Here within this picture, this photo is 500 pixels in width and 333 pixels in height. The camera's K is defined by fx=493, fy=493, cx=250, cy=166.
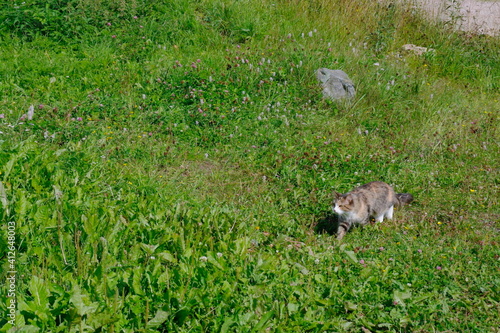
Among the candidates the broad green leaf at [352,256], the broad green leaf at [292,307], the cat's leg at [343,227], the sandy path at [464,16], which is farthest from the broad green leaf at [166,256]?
the sandy path at [464,16]

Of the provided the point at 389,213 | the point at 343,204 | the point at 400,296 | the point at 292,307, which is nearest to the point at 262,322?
the point at 292,307

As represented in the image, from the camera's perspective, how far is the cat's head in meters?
5.43

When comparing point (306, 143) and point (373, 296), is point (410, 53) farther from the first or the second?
point (373, 296)

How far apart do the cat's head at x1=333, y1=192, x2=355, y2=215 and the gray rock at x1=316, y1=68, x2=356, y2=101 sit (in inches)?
120

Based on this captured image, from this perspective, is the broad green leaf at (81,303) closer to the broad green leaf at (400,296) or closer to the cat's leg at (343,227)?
the broad green leaf at (400,296)

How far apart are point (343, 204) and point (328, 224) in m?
0.50

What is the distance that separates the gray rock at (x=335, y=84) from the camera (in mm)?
8227

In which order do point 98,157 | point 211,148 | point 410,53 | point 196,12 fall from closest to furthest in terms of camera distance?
point 98,157
point 211,148
point 196,12
point 410,53

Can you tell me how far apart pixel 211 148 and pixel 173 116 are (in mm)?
810

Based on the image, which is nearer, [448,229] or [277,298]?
[277,298]

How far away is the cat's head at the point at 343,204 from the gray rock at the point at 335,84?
10.0 feet

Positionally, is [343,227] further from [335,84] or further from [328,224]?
[335,84]

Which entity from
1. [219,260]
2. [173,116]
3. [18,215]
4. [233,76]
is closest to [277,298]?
[219,260]

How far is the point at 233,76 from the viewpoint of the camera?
8117 millimetres
